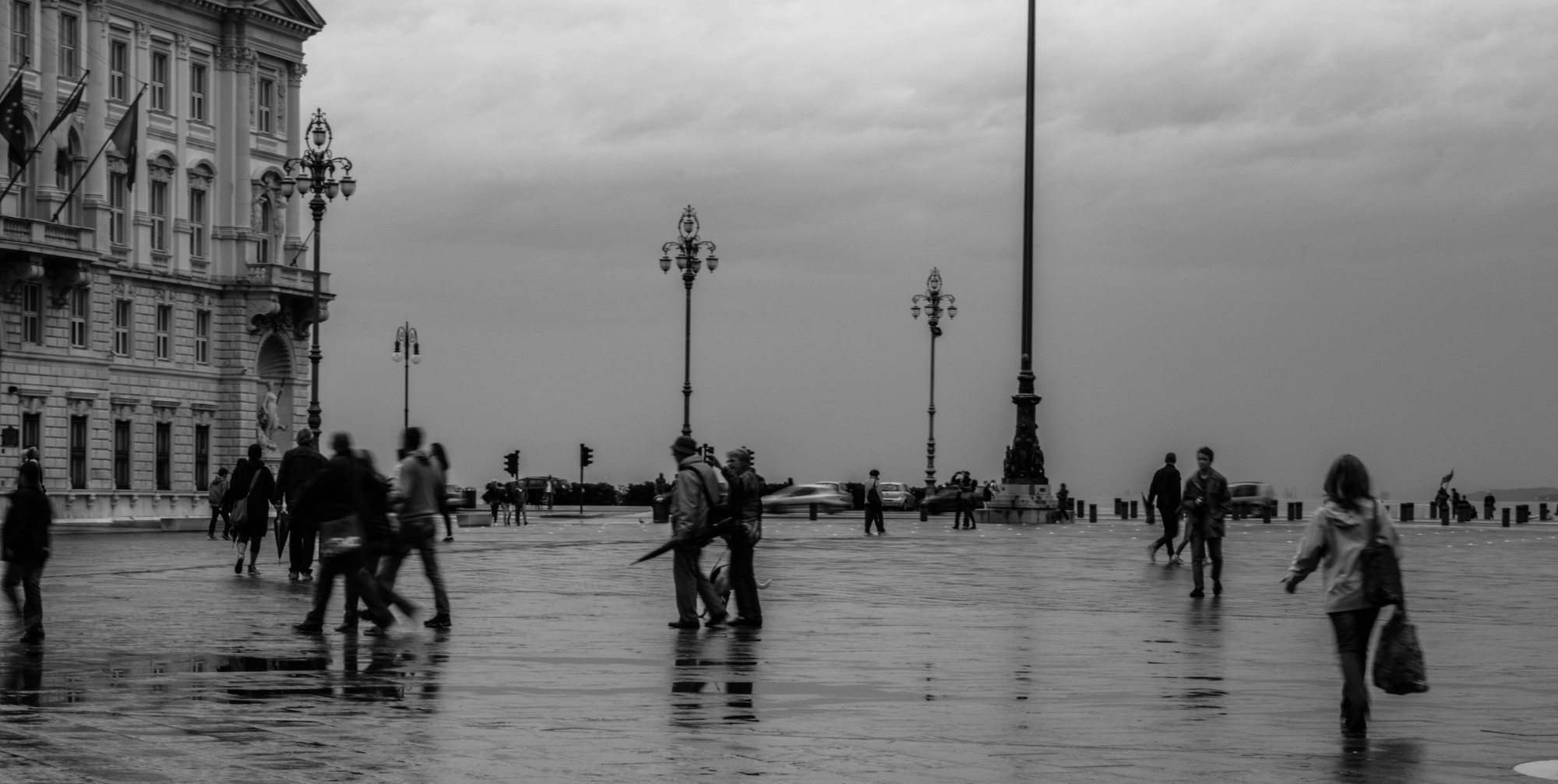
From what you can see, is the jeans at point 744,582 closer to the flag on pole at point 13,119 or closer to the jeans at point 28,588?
the jeans at point 28,588

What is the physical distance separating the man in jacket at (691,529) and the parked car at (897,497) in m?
69.5

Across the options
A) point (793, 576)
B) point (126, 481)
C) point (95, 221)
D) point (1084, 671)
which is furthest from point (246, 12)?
point (1084, 671)

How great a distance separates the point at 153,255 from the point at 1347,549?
6225cm

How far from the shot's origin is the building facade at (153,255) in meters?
65.1

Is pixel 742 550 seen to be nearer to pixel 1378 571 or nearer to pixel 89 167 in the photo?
pixel 1378 571

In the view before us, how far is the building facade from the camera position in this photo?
6506cm

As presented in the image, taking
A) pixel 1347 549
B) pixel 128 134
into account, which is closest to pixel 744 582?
pixel 1347 549

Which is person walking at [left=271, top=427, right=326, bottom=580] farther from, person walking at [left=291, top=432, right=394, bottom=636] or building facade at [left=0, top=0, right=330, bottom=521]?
building facade at [left=0, top=0, right=330, bottom=521]

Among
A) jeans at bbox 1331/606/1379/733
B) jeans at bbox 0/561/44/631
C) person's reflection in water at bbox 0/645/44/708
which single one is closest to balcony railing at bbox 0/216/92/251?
jeans at bbox 0/561/44/631

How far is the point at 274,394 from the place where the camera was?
75625 mm

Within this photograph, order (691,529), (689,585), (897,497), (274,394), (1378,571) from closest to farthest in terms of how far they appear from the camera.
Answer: (1378,571) < (691,529) < (689,585) < (274,394) < (897,497)

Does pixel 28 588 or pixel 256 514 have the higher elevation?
pixel 256 514

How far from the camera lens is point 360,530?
18.5 meters

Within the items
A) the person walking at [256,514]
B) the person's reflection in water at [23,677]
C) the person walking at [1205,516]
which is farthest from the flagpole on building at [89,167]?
the person's reflection in water at [23,677]
